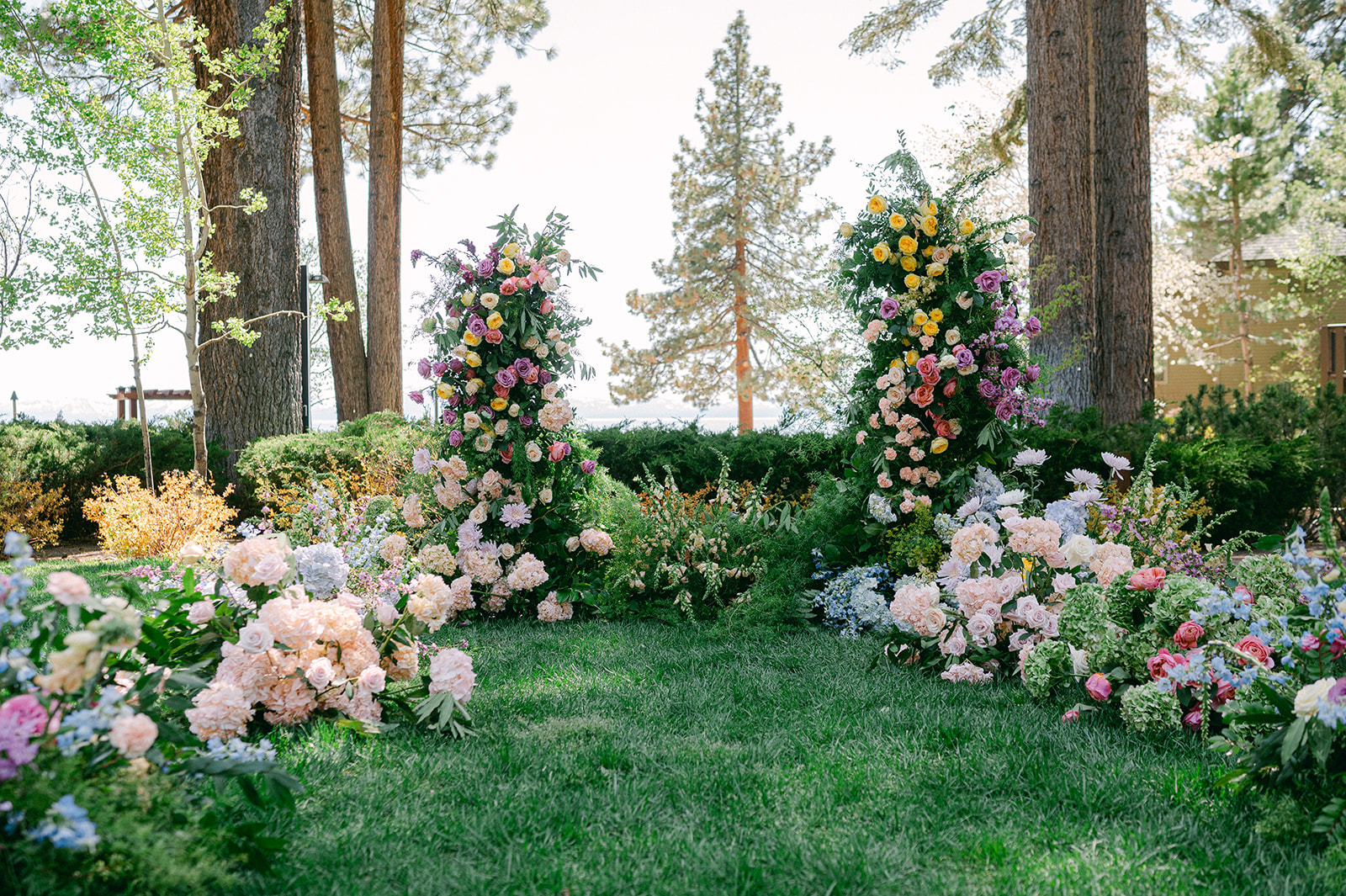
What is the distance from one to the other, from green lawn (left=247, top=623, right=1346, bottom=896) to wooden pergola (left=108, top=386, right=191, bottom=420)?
12460 millimetres

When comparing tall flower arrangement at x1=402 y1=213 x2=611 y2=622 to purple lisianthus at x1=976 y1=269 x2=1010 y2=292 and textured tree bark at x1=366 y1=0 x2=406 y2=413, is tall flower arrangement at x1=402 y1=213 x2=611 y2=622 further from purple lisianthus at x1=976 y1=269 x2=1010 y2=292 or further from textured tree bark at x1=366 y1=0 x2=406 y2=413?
textured tree bark at x1=366 y1=0 x2=406 y2=413

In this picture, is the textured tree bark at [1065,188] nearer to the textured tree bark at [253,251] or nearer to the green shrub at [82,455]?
the textured tree bark at [253,251]

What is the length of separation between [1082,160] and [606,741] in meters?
7.76

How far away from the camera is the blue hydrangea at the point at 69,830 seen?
56.2 inches

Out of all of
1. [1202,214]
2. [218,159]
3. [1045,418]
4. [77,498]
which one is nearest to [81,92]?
[218,159]

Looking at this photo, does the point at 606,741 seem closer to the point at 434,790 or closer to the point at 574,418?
the point at 434,790

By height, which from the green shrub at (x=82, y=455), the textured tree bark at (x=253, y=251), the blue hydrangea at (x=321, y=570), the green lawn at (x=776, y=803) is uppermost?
the textured tree bark at (x=253, y=251)

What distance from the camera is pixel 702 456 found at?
768cm

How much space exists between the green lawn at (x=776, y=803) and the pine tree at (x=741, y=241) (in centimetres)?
1678

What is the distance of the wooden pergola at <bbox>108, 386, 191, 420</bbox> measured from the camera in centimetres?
1354

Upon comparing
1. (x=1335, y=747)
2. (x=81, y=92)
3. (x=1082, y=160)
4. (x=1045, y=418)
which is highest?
(x=81, y=92)

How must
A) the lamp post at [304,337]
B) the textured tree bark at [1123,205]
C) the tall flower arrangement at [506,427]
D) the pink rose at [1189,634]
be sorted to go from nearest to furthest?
the pink rose at [1189,634], the tall flower arrangement at [506,427], the textured tree bark at [1123,205], the lamp post at [304,337]

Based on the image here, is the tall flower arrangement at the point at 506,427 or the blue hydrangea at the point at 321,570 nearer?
the blue hydrangea at the point at 321,570

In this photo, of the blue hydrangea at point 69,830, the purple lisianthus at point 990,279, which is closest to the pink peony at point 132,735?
the blue hydrangea at point 69,830
